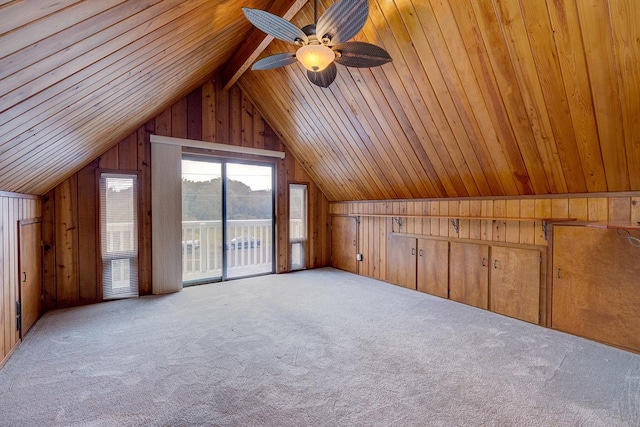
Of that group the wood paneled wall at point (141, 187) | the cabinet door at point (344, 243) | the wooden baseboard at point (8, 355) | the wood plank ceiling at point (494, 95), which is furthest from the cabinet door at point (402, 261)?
the wooden baseboard at point (8, 355)

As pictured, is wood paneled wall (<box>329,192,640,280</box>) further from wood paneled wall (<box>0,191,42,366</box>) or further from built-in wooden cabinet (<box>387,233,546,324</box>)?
wood paneled wall (<box>0,191,42,366</box>)

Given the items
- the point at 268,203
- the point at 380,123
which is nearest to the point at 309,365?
the point at 380,123

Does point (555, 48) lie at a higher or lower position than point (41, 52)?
higher

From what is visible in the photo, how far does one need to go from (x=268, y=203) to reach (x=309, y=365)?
3.50 meters

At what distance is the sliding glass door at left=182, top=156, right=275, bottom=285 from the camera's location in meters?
4.76

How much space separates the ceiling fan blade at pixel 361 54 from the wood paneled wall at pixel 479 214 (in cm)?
237

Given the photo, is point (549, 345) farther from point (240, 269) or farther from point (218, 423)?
point (240, 269)

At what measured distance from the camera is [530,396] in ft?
6.34

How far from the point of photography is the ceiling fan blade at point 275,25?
1.89 m

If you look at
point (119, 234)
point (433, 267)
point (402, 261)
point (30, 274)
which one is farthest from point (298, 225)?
point (30, 274)

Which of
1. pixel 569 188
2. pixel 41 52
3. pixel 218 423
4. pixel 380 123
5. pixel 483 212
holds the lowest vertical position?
pixel 218 423

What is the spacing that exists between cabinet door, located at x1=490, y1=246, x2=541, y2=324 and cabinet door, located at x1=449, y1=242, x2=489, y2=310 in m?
0.10

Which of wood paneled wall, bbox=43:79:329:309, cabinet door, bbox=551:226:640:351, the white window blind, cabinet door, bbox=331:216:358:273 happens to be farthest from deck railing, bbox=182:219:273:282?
cabinet door, bbox=551:226:640:351

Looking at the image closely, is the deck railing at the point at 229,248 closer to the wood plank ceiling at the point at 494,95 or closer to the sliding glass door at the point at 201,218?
the sliding glass door at the point at 201,218
